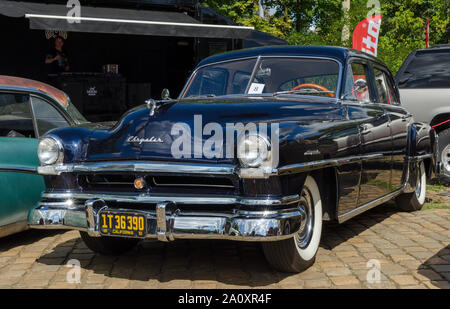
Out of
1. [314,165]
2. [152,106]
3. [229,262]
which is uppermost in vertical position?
[152,106]

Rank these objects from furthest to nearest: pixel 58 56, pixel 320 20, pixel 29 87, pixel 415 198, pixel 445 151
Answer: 1. pixel 320 20
2. pixel 58 56
3. pixel 445 151
4. pixel 415 198
5. pixel 29 87

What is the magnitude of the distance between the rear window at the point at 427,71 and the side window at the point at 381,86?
10.1 ft

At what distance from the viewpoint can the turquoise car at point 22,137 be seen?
5.08 m

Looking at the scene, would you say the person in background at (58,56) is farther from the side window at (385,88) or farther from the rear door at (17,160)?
the side window at (385,88)

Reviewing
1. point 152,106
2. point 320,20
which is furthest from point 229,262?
point 320,20

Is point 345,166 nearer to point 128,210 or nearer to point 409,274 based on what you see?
point 409,274

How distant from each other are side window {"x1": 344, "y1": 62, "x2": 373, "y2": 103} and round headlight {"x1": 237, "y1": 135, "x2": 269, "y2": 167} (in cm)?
165

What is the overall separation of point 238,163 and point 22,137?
2.45 metres

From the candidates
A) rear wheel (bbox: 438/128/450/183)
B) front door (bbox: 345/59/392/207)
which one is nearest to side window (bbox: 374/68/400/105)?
front door (bbox: 345/59/392/207)

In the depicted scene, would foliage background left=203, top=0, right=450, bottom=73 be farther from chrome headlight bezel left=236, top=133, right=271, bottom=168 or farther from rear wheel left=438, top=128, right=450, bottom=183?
chrome headlight bezel left=236, top=133, right=271, bottom=168

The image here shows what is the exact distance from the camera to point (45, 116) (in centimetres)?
564

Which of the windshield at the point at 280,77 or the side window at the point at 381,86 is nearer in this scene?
the windshield at the point at 280,77

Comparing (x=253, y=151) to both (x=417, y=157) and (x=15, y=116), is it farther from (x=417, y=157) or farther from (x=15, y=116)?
(x=417, y=157)

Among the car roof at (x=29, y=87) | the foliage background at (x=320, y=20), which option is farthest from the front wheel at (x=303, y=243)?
the foliage background at (x=320, y=20)
